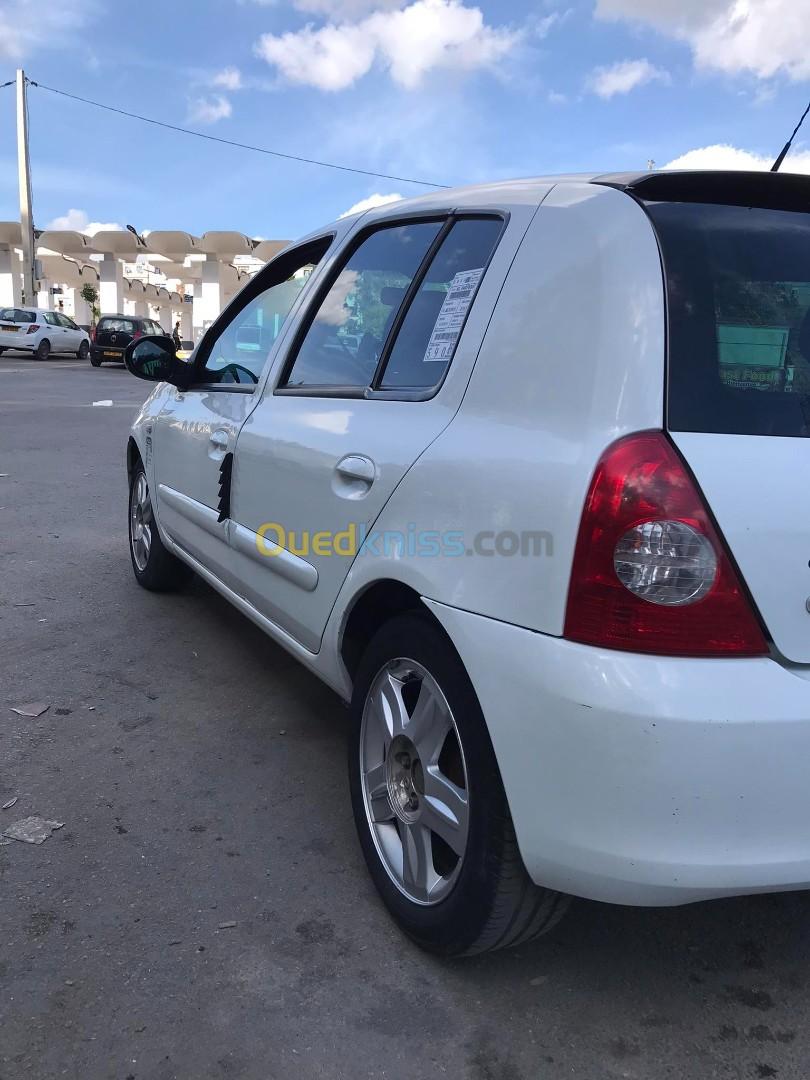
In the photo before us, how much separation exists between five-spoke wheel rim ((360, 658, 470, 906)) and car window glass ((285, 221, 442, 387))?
0.91m

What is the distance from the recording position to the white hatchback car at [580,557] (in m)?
1.59

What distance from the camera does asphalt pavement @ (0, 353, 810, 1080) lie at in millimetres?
1853

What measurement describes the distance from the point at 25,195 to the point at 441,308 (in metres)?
37.7

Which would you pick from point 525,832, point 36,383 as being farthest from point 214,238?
point 525,832

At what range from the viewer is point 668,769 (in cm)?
155

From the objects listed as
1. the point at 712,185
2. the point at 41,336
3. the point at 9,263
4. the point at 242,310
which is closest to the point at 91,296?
the point at 9,263

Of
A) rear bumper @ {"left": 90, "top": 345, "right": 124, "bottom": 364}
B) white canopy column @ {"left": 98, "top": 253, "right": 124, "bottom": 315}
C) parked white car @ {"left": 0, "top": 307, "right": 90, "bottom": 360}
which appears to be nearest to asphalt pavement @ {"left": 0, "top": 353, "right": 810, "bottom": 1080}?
rear bumper @ {"left": 90, "top": 345, "right": 124, "bottom": 364}

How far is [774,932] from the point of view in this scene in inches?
89.2

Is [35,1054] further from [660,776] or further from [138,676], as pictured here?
[138,676]

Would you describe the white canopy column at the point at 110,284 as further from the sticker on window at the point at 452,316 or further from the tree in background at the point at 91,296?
the sticker on window at the point at 452,316

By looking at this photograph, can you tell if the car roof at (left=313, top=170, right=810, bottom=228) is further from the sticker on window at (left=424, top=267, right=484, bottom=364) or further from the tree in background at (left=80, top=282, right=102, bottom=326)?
the tree in background at (left=80, top=282, right=102, bottom=326)

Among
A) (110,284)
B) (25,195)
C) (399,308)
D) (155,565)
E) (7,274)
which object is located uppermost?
(25,195)

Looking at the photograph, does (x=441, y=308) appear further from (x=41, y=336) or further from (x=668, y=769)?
(x=41, y=336)

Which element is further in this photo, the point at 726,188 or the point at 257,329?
the point at 257,329
